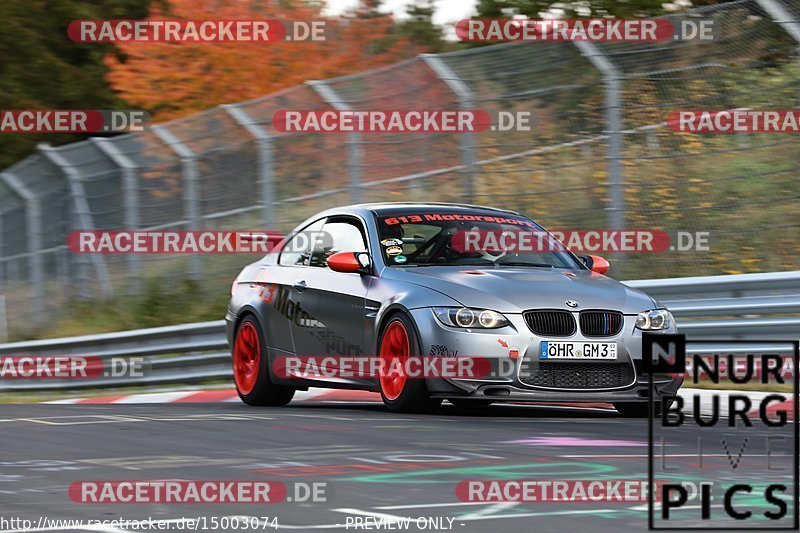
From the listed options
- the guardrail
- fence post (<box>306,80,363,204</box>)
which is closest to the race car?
the guardrail

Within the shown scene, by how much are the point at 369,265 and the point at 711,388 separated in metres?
3.10

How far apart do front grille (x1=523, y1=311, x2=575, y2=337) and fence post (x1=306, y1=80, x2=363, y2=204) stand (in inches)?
304

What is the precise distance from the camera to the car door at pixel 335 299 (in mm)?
11219

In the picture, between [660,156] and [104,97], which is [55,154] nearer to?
[660,156]

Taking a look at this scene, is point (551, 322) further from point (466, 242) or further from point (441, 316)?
point (466, 242)

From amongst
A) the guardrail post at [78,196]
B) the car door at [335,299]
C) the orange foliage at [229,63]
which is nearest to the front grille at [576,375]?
the car door at [335,299]

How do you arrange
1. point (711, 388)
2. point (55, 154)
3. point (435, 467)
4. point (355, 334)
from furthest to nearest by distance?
1. point (55, 154)
2. point (711, 388)
3. point (355, 334)
4. point (435, 467)

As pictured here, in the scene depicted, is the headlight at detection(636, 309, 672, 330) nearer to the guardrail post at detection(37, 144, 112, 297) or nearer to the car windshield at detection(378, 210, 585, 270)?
the car windshield at detection(378, 210, 585, 270)

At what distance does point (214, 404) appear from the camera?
43.5 ft

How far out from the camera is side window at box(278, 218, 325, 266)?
40.4ft

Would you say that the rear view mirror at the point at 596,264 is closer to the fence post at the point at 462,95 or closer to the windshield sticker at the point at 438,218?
the windshield sticker at the point at 438,218

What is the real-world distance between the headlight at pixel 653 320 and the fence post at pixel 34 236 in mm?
14474

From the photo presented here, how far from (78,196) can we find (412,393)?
13064 mm

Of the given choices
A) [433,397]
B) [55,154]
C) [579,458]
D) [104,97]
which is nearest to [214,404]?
[433,397]
